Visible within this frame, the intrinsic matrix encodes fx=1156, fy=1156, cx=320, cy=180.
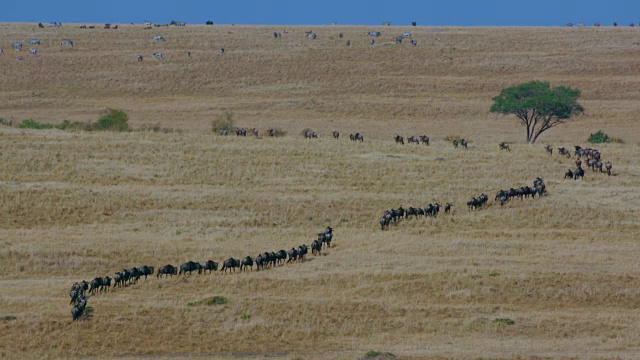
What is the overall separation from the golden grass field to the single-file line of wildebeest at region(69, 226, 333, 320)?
70cm

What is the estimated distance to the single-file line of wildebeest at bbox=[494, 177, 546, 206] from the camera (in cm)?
6062

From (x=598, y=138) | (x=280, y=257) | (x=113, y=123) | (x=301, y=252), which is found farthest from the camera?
(x=598, y=138)

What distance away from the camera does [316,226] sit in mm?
56719

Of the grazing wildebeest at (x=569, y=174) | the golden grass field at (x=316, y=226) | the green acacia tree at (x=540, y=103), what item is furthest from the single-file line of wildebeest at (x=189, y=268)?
the green acacia tree at (x=540, y=103)

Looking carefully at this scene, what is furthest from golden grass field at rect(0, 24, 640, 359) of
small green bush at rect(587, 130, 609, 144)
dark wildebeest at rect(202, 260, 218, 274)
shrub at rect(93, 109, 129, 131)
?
shrub at rect(93, 109, 129, 131)

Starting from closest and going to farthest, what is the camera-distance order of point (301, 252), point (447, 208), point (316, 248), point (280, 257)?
point (280, 257) → point (301, 252) → point (316, 248) → point (447, 208)

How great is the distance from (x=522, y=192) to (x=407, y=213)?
25.8 ft

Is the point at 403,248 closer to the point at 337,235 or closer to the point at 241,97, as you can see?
the point at 337,235

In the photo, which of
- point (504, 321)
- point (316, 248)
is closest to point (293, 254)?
point (316, 248)

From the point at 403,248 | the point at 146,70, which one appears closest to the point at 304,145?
the point at 403,248

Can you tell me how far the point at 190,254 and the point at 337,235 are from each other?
328 inches

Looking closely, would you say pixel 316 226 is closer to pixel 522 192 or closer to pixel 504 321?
pixel 522 192

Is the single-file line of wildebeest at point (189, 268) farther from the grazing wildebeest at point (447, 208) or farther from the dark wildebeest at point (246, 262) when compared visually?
the grazing wildebeest at point (447, 208)

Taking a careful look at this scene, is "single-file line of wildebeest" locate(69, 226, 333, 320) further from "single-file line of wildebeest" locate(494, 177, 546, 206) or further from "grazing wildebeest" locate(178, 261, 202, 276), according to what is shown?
"single-file line of wildebeest" locate(494, 177, 546, 206)
